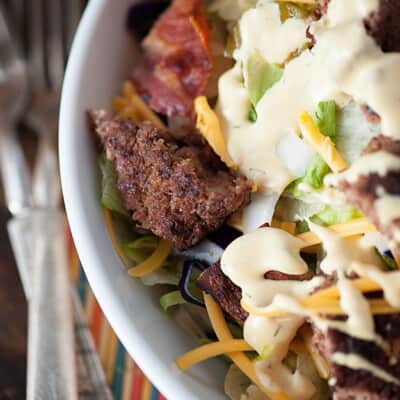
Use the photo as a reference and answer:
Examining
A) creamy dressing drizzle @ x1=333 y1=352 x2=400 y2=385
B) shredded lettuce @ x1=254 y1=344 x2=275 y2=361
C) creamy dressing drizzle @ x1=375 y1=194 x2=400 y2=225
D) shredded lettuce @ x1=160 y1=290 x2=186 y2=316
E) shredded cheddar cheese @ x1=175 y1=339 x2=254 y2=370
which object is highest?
creamy dressing drizzle @ x1=375 y1=194 x2=400 y2=225

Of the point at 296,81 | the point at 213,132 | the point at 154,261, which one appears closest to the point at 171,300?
the point at 154,261

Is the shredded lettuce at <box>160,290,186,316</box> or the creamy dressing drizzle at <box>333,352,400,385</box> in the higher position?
the creamy dressing drizzle at <box>333,352,400,385</box>

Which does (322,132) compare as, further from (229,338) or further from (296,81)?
(229,338)

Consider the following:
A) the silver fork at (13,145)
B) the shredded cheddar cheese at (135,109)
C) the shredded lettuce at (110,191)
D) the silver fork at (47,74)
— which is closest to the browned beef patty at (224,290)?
the shredded lettuce at (110,191)

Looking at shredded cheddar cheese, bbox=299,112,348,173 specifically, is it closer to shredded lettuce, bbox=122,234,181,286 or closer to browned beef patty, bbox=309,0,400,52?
browned beef patty, bbox=309,0,400,52

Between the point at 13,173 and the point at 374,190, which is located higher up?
the point at 374,190

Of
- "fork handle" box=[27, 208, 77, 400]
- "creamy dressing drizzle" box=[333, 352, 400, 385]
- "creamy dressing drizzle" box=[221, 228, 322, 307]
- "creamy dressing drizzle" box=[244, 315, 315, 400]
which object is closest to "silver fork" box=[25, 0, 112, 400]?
"fork handle" box=[27, 208, 77, 400]

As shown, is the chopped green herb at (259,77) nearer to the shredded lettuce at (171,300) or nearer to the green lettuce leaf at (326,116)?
the green lettuce leaf at (326,116)

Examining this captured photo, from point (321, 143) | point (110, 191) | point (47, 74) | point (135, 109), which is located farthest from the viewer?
point (47, 74)

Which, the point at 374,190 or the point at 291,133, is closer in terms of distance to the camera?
the point at 374,190
